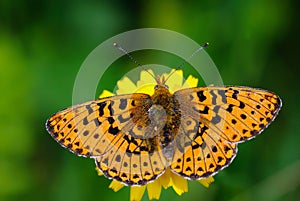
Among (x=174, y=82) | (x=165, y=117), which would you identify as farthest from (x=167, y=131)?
(x=174, y=82)

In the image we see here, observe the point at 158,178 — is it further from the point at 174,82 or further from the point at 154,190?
the point at 174,82

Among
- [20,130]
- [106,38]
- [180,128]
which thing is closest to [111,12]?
[106,38]

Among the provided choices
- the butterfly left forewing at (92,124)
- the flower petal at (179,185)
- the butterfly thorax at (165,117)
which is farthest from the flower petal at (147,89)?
the flower petal at (179,185)

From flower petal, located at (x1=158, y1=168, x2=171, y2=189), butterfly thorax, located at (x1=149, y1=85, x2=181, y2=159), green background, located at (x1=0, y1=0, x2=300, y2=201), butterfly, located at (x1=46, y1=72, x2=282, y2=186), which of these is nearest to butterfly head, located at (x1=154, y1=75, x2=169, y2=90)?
butterfly thorax, located at (x1=149, y1=85, x2=181, y2=159)

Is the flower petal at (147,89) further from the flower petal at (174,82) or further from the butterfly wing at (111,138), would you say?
the butterfly wing at (111,138)

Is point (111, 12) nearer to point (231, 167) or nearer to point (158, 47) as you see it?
point (158, 47)

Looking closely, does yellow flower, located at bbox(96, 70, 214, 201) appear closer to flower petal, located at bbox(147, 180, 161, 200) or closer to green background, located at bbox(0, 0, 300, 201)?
flower petal, located at bbox(147, 180, 161, 200)
